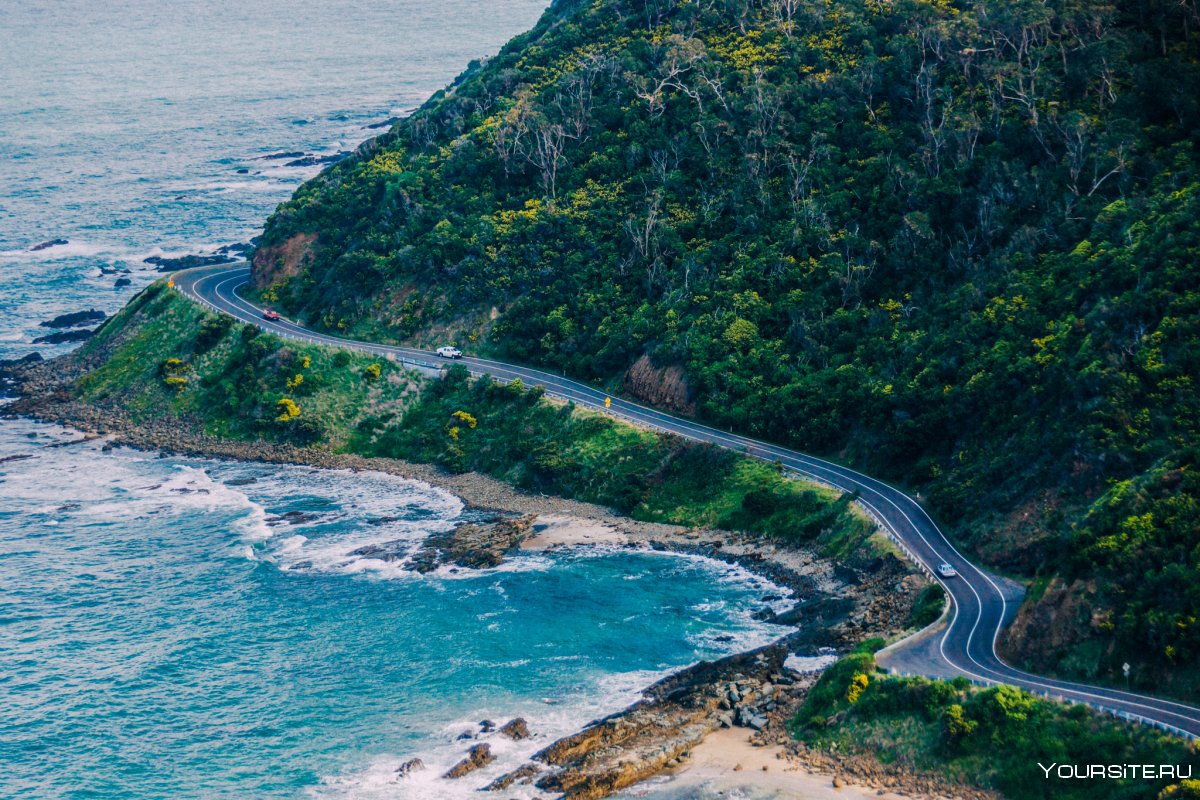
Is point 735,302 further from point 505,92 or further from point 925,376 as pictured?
point 505,92

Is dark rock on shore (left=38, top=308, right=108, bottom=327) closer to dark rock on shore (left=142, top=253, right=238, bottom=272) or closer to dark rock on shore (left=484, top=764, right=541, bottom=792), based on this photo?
dark rock on shore (left=142, top=253, right=238, bottom=272)

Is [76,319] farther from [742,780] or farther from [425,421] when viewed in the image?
[742,780]

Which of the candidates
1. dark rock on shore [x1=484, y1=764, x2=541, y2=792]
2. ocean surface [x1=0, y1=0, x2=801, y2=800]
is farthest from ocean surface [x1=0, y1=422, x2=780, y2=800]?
dark rock on shore [x1=484, y1=764, x2=541, y2=792]

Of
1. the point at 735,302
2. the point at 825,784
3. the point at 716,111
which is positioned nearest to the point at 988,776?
the point at 825,784

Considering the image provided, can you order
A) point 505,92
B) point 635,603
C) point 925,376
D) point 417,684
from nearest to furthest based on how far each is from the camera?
point 417,684 < point 635,603 < point 925,376 < point 505,92

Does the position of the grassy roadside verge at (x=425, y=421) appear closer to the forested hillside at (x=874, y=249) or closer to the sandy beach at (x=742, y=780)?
the forested hillside at (x=874, y=249)

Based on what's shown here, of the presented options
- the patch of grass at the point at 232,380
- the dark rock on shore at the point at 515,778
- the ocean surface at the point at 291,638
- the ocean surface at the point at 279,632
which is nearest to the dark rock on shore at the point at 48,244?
the patch of grass at the point at 232,380
